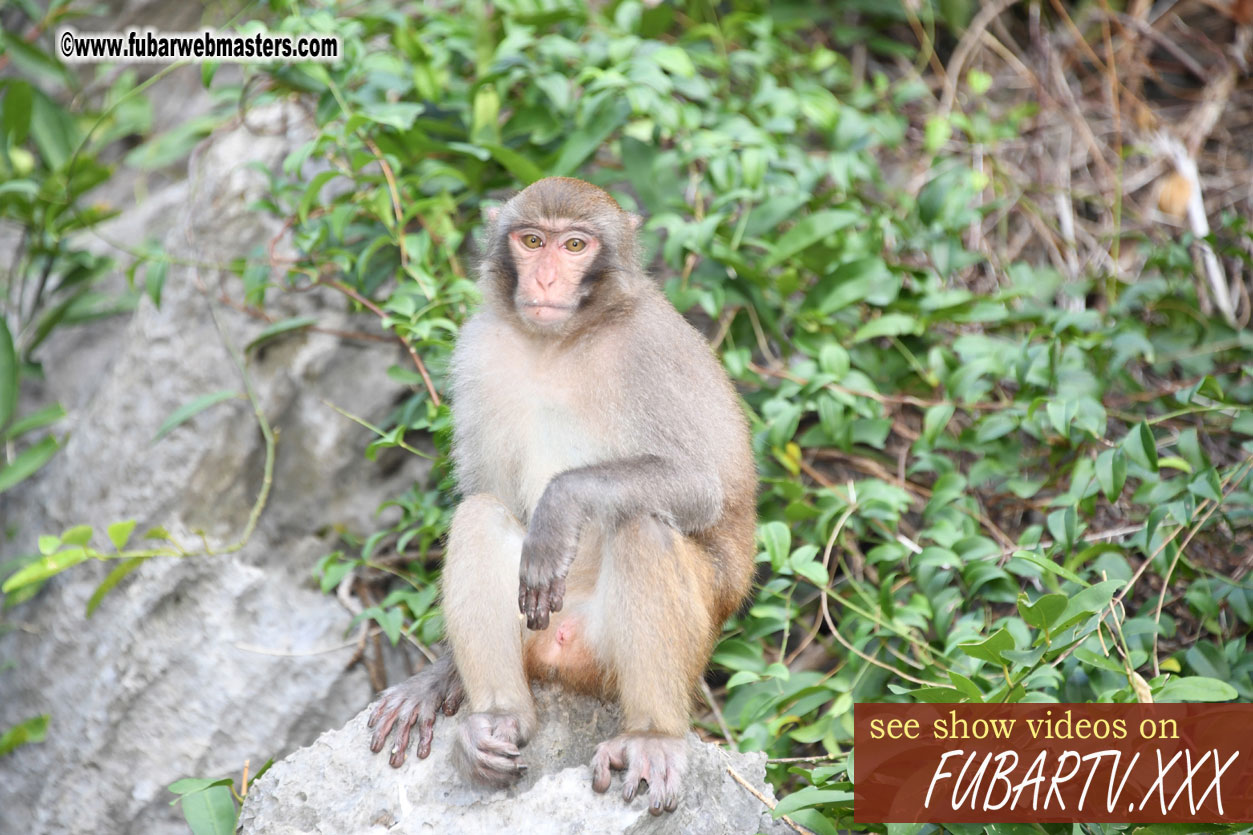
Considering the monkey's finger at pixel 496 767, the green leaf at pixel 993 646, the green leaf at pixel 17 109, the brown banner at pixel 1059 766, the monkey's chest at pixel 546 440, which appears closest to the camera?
the green leaf at pixel 993 646

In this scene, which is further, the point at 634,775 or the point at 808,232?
the point at 808,232

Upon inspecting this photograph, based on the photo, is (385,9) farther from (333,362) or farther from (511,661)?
(511,661)

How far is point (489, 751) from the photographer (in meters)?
3.79

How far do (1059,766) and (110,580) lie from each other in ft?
13.2

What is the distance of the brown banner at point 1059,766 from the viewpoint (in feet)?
11.9

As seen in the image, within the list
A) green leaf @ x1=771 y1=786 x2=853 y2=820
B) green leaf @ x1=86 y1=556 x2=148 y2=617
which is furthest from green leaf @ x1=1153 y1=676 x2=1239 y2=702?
green leaf @ x1=86 y1=556 x2=148 y2=617

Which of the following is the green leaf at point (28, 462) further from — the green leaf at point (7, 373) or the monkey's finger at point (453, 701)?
the monkey's finger at point (453, 701)

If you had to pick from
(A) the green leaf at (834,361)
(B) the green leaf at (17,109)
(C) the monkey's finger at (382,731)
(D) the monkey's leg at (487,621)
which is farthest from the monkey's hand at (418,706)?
(B) the green leaf at (17,109)

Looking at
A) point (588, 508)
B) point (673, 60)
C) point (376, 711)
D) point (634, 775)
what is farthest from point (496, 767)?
point (673, 60)

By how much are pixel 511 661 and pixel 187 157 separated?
16.6ft

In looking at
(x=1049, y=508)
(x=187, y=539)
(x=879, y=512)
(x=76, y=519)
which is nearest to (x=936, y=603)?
(x=879, y=512)

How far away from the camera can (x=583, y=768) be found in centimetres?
379

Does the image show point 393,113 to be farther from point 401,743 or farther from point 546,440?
point 401,743

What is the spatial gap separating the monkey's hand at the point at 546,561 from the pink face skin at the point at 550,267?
691mm
